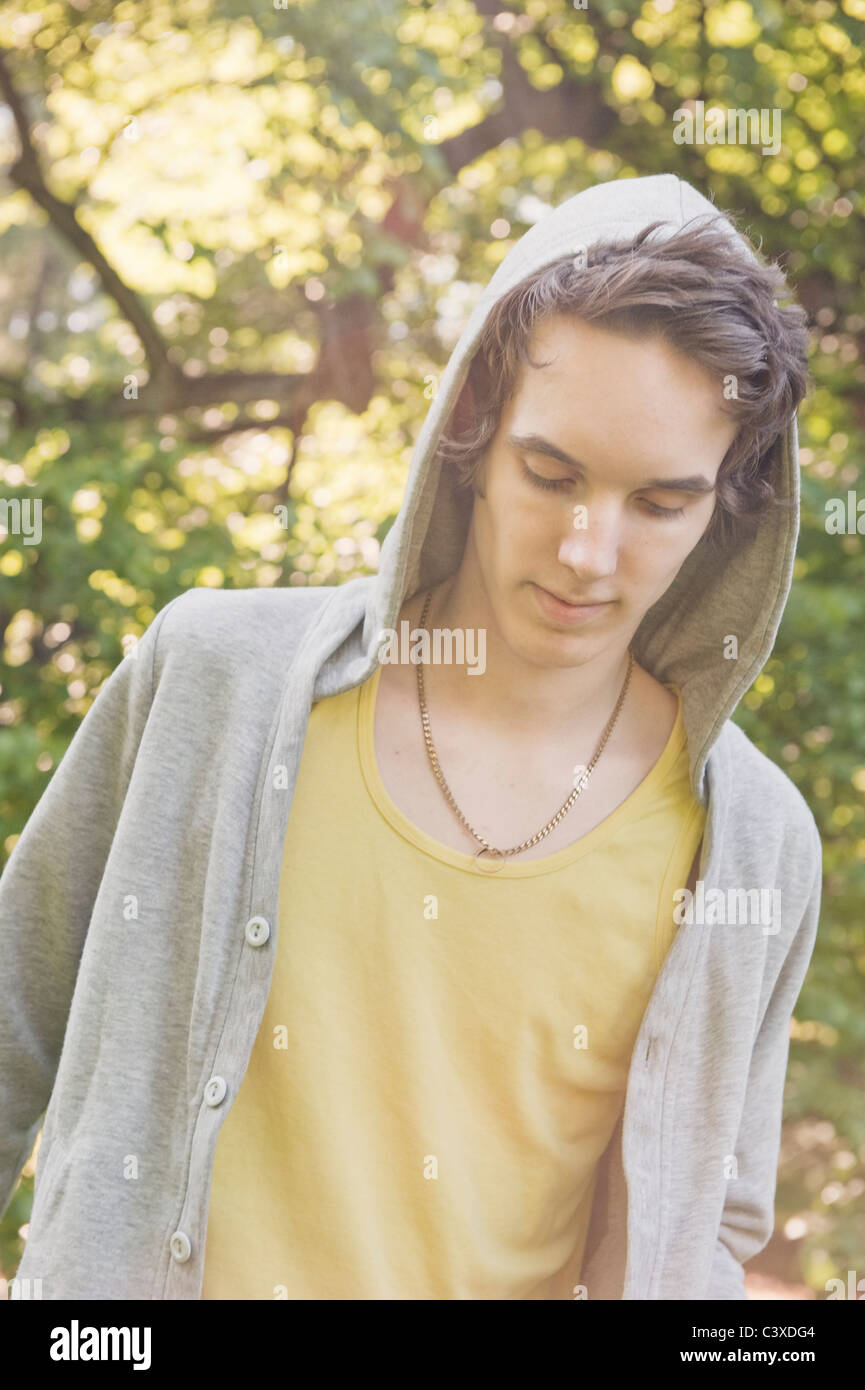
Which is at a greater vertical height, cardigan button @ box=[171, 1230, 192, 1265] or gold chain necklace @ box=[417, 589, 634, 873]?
gold chain necklace @ box=[417, 589, 634, 873]

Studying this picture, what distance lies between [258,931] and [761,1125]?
549 millimetres

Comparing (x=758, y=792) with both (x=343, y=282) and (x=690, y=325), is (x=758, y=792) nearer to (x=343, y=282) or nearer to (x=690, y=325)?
(x=690, y=325)

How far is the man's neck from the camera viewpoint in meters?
1.12

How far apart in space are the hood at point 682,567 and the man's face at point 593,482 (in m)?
0.07

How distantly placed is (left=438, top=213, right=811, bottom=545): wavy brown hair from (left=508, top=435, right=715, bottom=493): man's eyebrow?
0.06m

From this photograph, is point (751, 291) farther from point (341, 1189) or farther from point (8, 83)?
point (8, 83)

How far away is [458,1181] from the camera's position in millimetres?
1037

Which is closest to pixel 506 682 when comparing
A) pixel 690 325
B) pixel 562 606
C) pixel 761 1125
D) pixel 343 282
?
pixel 562 606

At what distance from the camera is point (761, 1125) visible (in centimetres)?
119

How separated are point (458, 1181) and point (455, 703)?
1.34ft

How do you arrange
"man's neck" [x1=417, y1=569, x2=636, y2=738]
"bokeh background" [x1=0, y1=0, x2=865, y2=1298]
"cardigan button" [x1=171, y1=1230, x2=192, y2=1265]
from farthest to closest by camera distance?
"bokeh background" [x1=0, y1=0, x2=865, y2=1298]
"man's neck" [x1=417, y1=569, x2=636, y2=738]
"cardigan button" [x1=171, y1=1230, x2=192, y2=1265]

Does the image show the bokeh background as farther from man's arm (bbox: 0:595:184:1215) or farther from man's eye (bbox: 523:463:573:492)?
man's eye (bbox: 523:463:573:492)

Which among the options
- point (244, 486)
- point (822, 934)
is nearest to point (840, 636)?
point (822, 934)

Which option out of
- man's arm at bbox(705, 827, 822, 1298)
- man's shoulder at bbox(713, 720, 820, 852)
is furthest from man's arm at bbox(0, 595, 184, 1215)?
man's arm at bbox(705, 827, 822, 1298)
